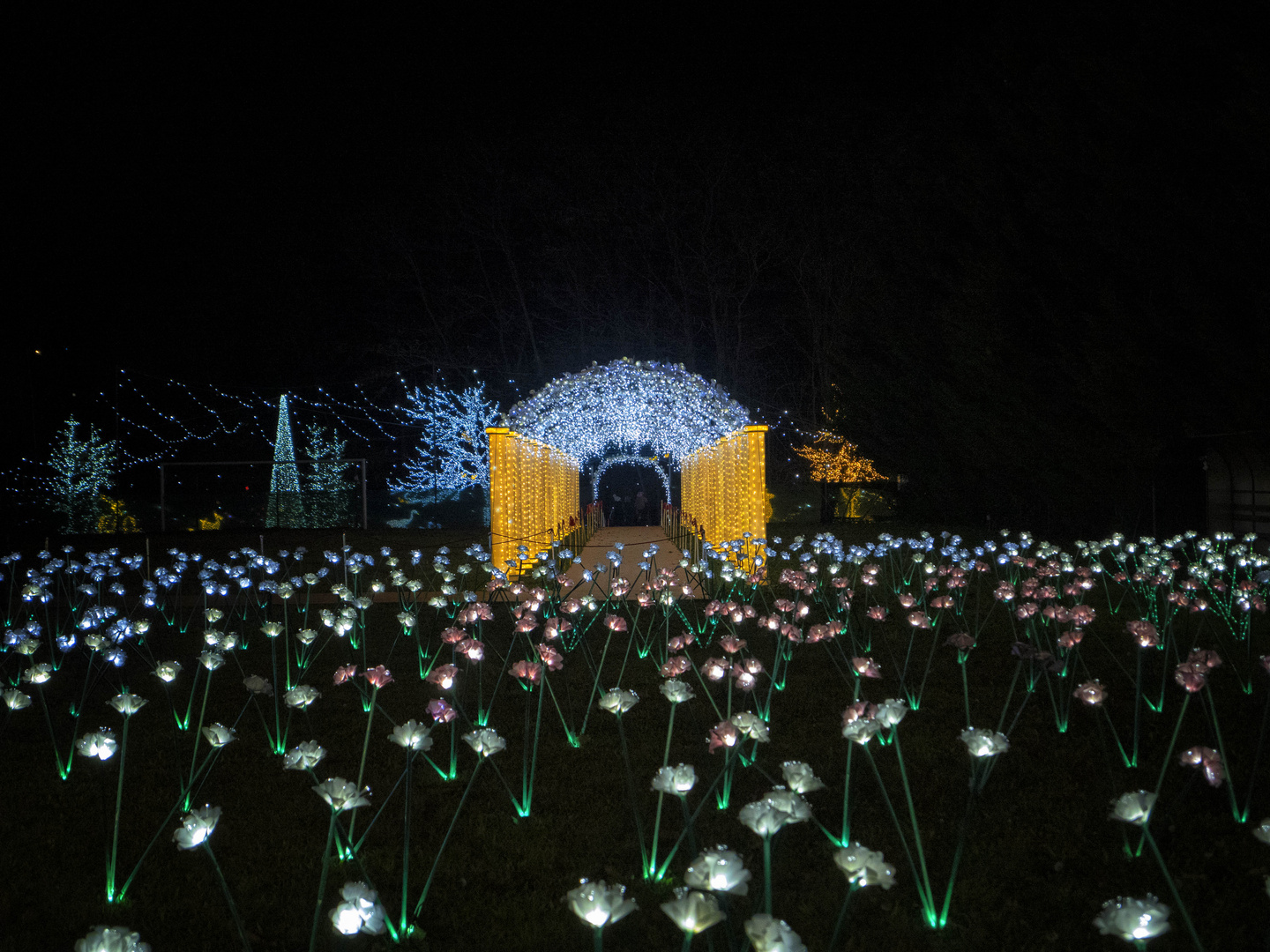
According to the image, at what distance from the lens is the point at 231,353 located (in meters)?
24.2

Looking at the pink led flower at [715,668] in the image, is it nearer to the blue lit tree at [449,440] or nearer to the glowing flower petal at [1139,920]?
the glowing flower petal at [1139,920]

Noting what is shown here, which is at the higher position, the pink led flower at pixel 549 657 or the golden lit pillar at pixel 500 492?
the golden lit pillar at pixel 500 492

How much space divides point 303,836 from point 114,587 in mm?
3720

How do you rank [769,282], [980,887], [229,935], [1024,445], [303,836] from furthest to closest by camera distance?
[769,282] < [1024,445] < [303,836] < [980,887] < [229,935]

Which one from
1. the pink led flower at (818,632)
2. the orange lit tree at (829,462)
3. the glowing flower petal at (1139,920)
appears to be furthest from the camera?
the orange lit tree at (829,462)

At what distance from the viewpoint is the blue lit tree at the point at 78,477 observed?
15188mm

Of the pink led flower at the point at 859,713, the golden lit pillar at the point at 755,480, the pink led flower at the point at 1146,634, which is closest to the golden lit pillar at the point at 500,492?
the golden lit pillar at the point at 755,480

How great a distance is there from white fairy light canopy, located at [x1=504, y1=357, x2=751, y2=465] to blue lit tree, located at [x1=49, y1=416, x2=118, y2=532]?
27.0ft

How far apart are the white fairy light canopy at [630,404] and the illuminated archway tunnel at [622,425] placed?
0.01 metres

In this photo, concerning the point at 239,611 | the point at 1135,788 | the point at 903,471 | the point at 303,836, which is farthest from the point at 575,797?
the point at 903,471

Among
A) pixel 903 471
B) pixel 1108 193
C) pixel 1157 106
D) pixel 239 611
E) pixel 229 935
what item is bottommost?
pixel 229 935

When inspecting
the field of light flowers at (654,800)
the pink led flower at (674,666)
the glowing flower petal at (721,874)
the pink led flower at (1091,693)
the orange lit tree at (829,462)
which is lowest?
the field of light flowers at (654,800)

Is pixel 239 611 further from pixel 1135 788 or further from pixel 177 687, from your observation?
pixel 1135 788

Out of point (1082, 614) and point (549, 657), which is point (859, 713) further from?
point (1082, 614)
